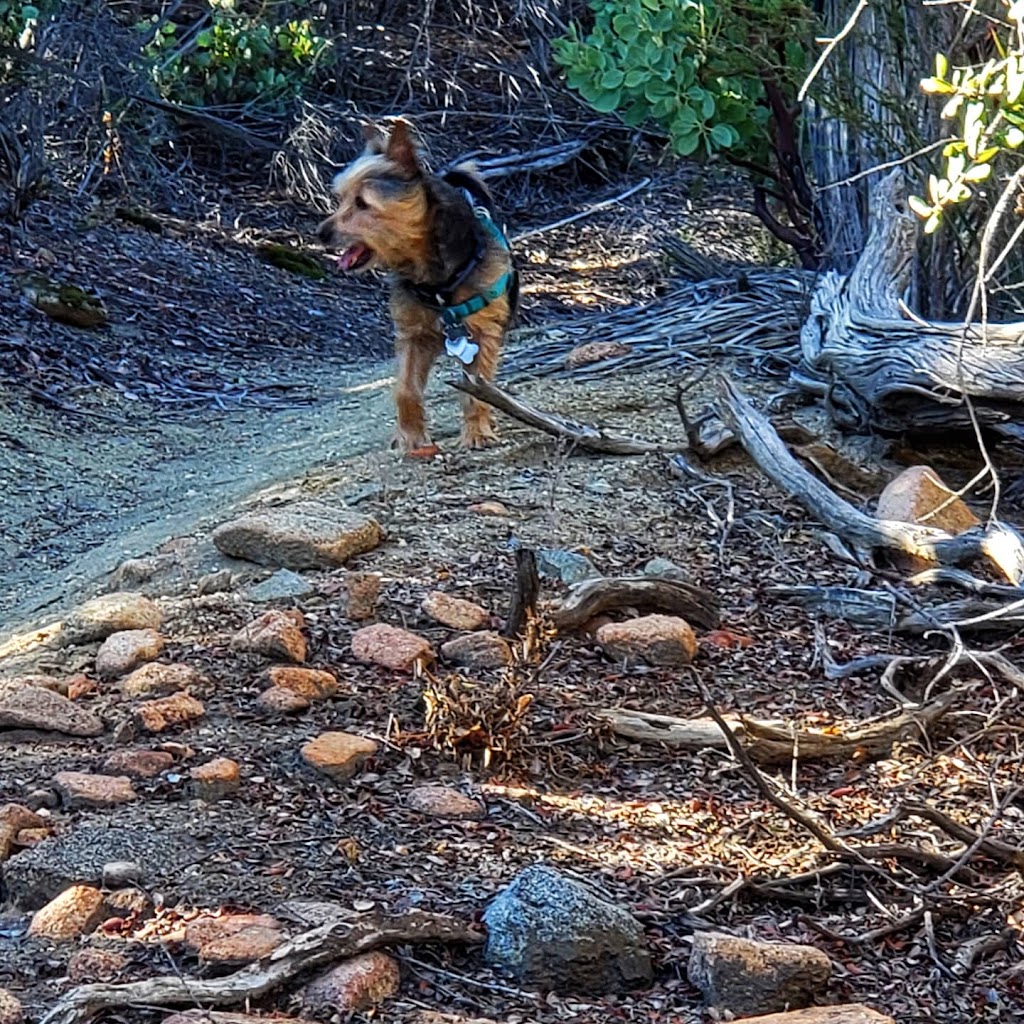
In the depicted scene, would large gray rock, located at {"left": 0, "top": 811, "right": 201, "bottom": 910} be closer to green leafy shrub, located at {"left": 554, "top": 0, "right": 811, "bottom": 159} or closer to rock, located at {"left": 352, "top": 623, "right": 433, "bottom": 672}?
rock, located at {"left": 352, "top": 623, "right": 433, "bottom": 672}

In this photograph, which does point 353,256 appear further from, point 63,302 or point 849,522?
point 63,302

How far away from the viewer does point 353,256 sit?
6.63 meters

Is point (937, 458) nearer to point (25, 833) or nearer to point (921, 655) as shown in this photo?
point (921, 655)

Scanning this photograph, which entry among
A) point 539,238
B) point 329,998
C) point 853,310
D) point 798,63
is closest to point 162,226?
point 539,238

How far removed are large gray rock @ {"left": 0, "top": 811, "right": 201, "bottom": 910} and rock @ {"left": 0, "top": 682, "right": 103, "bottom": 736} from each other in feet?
1.93

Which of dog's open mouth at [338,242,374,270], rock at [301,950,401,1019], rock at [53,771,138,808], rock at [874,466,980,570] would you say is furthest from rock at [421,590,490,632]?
dog's open mouth at [338,242,374,270]

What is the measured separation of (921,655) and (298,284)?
26.1 feet

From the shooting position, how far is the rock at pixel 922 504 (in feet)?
17.9

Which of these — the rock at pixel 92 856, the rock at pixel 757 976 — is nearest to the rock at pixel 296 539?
the rock at pixel 92 856

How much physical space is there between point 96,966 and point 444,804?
0.91 m

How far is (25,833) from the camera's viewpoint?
3395 mm

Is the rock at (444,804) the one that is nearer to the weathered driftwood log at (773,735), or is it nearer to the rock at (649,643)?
the weathered driftwood log at (773,735)

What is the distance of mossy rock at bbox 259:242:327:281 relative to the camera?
1211 centimetres

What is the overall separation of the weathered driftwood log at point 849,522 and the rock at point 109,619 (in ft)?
7.39
